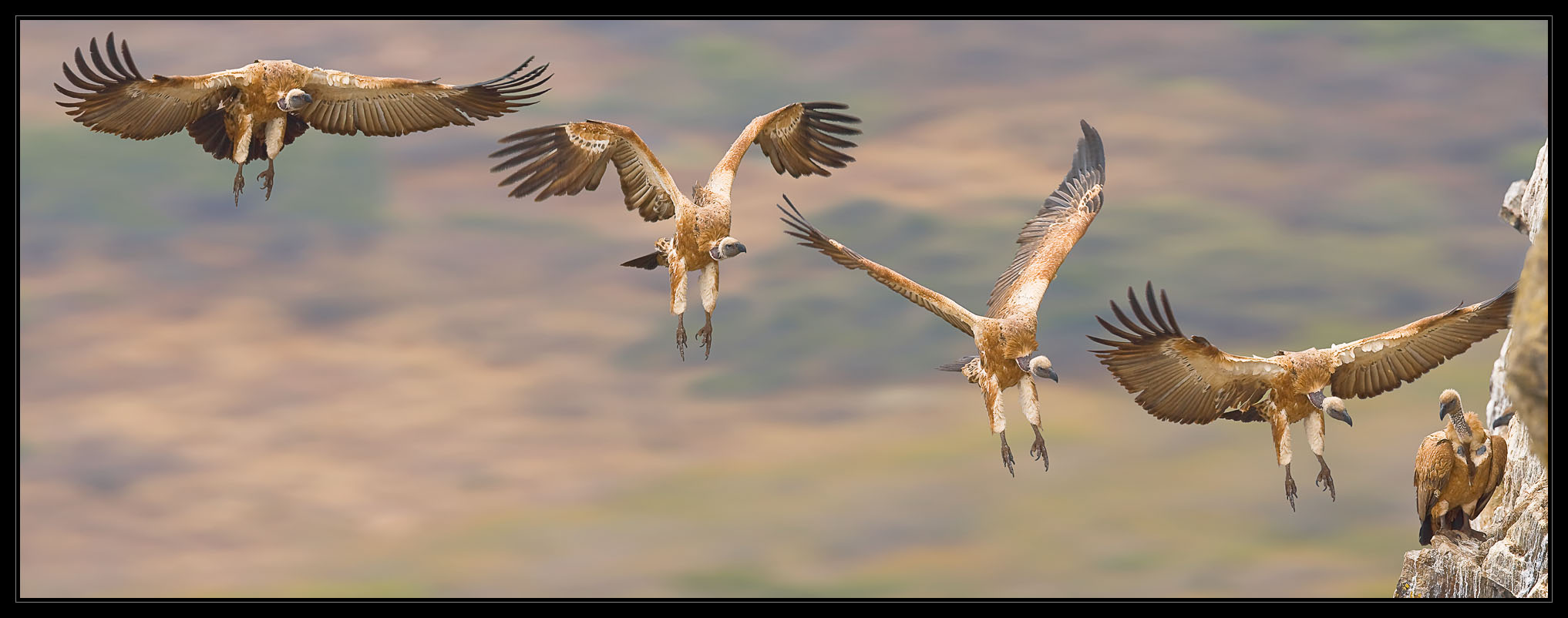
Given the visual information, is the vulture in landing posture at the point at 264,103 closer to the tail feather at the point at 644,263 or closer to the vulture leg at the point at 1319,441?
the tail feather at the point at 644,263

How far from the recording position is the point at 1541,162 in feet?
47.9

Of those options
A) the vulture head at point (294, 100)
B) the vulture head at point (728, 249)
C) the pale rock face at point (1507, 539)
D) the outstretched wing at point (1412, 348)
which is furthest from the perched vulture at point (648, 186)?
the pale rock face at point (1507, 539)

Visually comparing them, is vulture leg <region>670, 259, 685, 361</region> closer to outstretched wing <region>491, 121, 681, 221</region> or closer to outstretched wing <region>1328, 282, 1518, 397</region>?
outstretched wing <region>491, 121, 681, 221</region>

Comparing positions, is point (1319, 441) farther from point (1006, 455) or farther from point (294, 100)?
point (294, 100)

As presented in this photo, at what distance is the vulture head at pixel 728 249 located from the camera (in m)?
14.7

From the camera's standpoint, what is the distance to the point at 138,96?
15289 millimetres

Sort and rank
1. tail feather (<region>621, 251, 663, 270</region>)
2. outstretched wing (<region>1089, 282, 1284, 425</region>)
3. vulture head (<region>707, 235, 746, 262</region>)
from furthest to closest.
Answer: tail feather (<region>621, 251, 663, 270</region>) < vulture head (<region>707, 235, 746, 262</region>) < outstretched wing (<region>1089, 282, 1284, 425</region>)

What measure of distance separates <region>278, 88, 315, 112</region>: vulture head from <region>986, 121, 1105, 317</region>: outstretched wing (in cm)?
705

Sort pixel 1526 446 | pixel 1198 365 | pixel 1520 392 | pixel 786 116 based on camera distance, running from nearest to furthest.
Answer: pixel 1520 392 → pixel 1198 365 → pixel 1526 446 → pixel 786 116

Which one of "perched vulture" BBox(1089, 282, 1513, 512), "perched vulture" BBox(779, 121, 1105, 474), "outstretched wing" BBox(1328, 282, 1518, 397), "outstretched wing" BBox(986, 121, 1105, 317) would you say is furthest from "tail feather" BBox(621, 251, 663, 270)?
"outstretched wing" BBox(1328, 282, 1518, 397)

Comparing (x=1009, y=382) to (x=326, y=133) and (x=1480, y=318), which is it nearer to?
(x=1480, y=318)

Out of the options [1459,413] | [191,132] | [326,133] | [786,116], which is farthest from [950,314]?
[191,132]

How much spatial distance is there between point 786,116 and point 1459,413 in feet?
23.8

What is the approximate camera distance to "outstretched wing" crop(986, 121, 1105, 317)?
1508 cm
